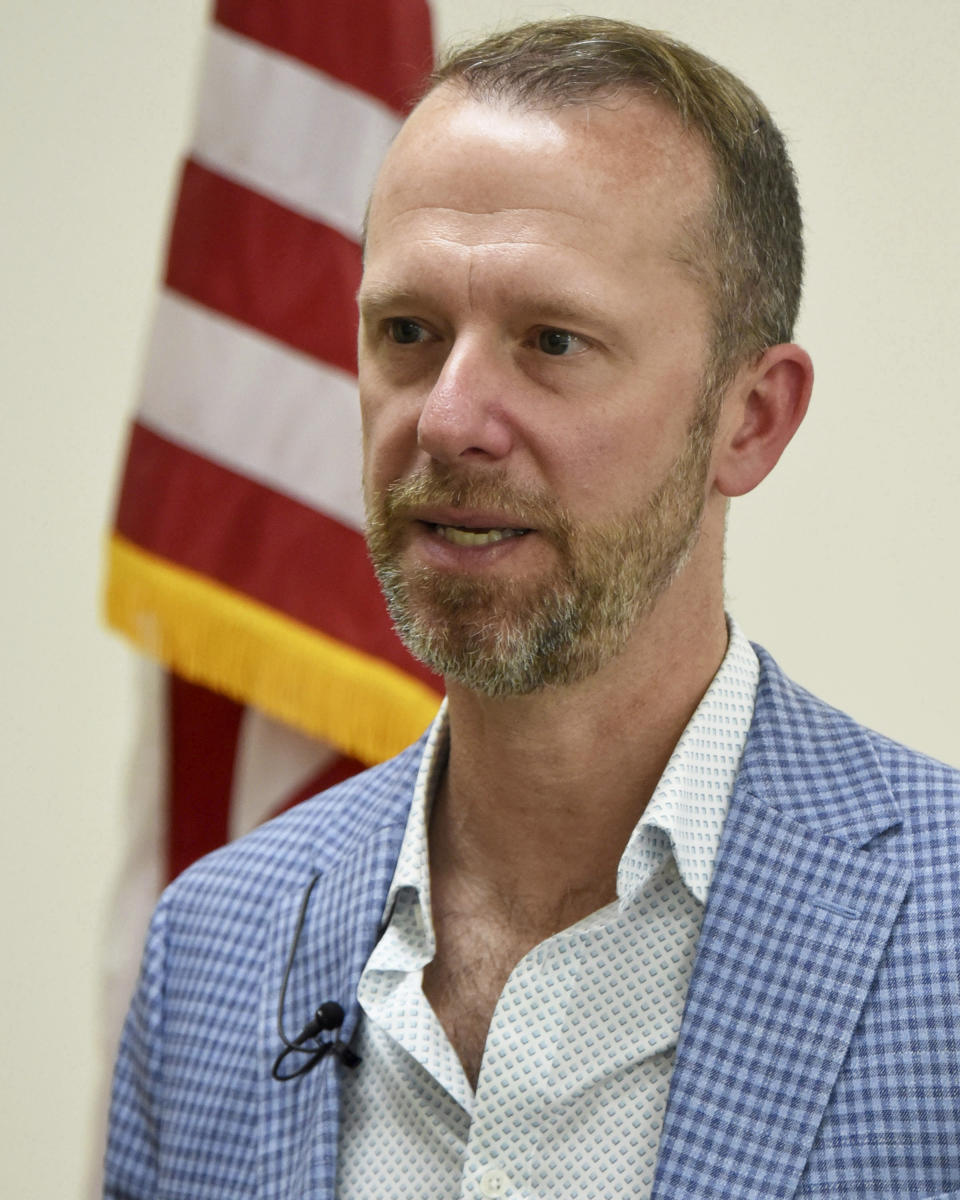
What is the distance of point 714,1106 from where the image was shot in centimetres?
100

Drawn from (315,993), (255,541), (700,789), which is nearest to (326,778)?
(255,541)

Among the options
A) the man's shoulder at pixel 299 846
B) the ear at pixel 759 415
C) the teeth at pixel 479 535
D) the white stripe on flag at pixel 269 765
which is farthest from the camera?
the white stripe on flag at pixel 269 765

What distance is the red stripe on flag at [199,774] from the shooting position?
1786 mm

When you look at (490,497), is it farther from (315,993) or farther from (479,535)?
(315,993)

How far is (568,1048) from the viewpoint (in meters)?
1.07

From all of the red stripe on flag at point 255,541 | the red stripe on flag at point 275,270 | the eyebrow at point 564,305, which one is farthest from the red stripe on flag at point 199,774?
the eyebrow at point 564,305

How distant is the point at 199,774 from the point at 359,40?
2.80 ft

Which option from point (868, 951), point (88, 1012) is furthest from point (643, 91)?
point (88, 1012)

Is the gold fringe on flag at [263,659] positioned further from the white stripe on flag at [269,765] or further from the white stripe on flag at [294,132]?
the white stripe on flag at [294,132]

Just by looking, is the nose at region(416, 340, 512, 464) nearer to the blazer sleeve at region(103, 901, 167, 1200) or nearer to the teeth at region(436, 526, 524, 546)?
the teeth at region(436, 526, 524, 546)

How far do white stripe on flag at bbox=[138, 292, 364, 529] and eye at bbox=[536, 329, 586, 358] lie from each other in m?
0.64

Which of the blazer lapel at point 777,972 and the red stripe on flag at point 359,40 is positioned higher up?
the red stripe on flag at point 359,40

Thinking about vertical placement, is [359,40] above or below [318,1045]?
above

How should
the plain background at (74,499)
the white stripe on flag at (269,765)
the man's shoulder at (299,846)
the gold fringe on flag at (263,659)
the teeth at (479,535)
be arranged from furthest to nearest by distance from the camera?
the plain background at (74,499) < the white stripe on flag at (269,765) < the gold fringe on flag at (263,659) < the man's shoulder at (299,846) < the teeth at (479,535)
